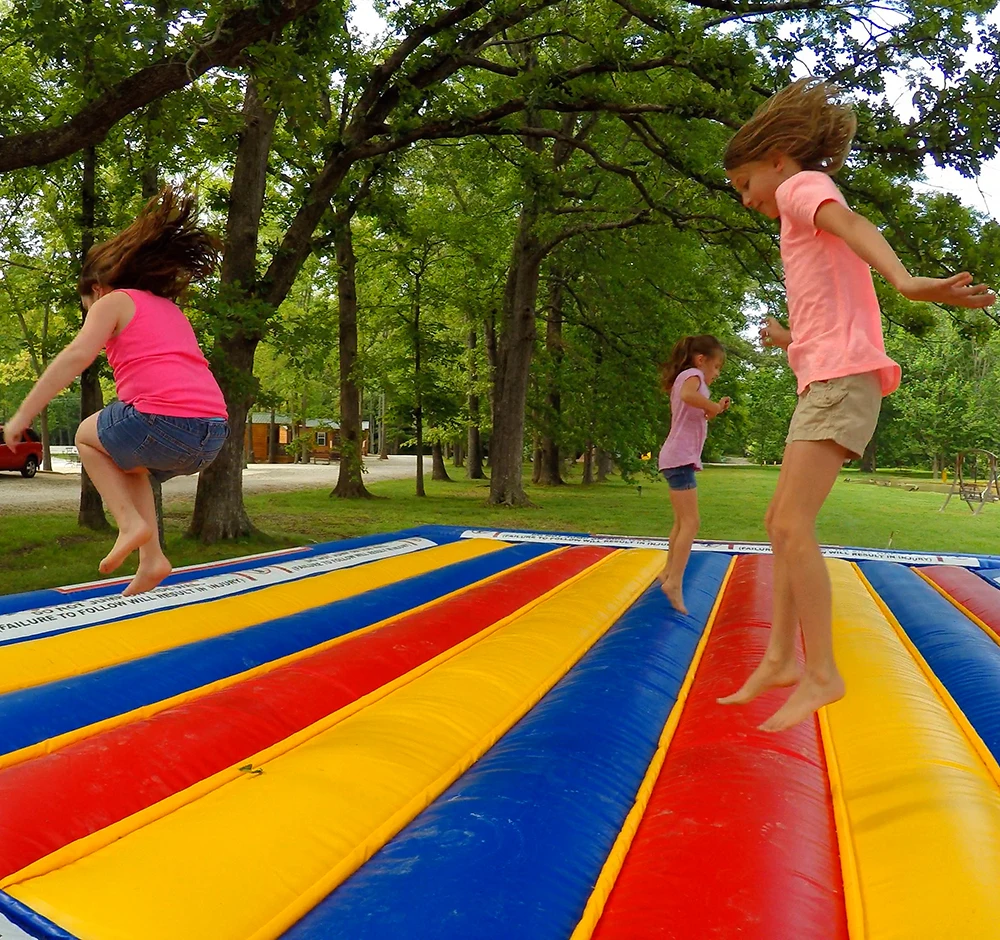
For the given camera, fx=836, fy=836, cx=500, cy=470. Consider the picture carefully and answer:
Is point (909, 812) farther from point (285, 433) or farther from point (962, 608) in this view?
point (285, 433)

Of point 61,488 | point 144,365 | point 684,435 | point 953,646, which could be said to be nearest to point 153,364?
point 144,365

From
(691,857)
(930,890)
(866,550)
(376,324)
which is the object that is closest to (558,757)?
(691,857)

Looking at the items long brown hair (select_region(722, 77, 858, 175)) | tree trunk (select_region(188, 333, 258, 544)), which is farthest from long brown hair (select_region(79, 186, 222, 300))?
tree trunk (select_region(188, 333, 258, 544))

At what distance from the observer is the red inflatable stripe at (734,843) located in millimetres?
1297

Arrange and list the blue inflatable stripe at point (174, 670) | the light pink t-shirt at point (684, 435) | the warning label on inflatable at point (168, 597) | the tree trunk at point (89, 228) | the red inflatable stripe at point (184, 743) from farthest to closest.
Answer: the tree trunk at point (89, 228) → the light pink t-shirt at point (684, 435) → the warning label on inflatable at point (168, 597) → the blue inflatable stripe at point (174, 670) → the red inflatable stripe at point (184, 743)

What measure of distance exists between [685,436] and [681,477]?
0.20 metres

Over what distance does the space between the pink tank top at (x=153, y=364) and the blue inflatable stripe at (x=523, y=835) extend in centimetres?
145

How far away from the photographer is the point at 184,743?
1.92 meters

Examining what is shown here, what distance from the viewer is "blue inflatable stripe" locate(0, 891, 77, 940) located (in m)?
1.17

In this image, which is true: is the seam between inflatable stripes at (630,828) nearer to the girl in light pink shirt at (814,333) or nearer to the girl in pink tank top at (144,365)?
the girl in light pink shirt at (814,333)

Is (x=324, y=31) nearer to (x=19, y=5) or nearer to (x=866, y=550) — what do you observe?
(x=19, y=5)

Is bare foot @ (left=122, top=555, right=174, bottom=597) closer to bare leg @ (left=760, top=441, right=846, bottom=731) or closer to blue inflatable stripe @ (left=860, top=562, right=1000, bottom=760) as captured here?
bare leg @ (left=760, top=441, right=846, bottom=731)

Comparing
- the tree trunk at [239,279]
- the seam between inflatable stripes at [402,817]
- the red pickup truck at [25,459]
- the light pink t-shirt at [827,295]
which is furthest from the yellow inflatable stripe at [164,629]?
the red pickup truck at [25,459]

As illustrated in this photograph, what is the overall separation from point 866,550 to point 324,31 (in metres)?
5.14
